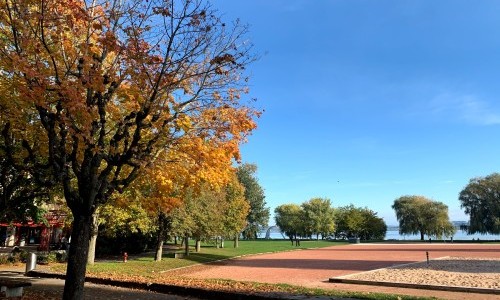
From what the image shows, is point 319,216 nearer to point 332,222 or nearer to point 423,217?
point 332,222

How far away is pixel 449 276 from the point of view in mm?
20938

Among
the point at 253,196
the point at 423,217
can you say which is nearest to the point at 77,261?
the point at 253,196

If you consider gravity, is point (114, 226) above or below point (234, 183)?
below

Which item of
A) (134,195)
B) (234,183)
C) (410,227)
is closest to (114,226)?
(134,195)

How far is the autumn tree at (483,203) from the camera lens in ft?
246

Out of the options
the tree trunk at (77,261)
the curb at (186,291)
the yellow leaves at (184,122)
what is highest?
the yellow leaves at (184,122)

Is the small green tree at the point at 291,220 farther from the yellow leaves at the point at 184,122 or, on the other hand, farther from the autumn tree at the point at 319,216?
the yellow leaves at the point at 184,122

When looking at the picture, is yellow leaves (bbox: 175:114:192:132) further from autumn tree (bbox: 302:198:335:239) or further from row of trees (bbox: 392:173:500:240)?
row of trees (bbox: 392:173:500:240)

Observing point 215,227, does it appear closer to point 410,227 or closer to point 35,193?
point 35,193

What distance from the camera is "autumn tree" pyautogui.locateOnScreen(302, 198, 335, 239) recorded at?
277ft

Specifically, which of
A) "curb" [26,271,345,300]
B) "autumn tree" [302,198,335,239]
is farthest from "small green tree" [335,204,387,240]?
"curb" [26,271,345,300]

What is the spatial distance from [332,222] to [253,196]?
59.7 ft

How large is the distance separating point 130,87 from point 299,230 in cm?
8132

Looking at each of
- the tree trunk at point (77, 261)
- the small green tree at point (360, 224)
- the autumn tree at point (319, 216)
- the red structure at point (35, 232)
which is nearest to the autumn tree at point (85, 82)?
the tree trunk at point (77, 261)
